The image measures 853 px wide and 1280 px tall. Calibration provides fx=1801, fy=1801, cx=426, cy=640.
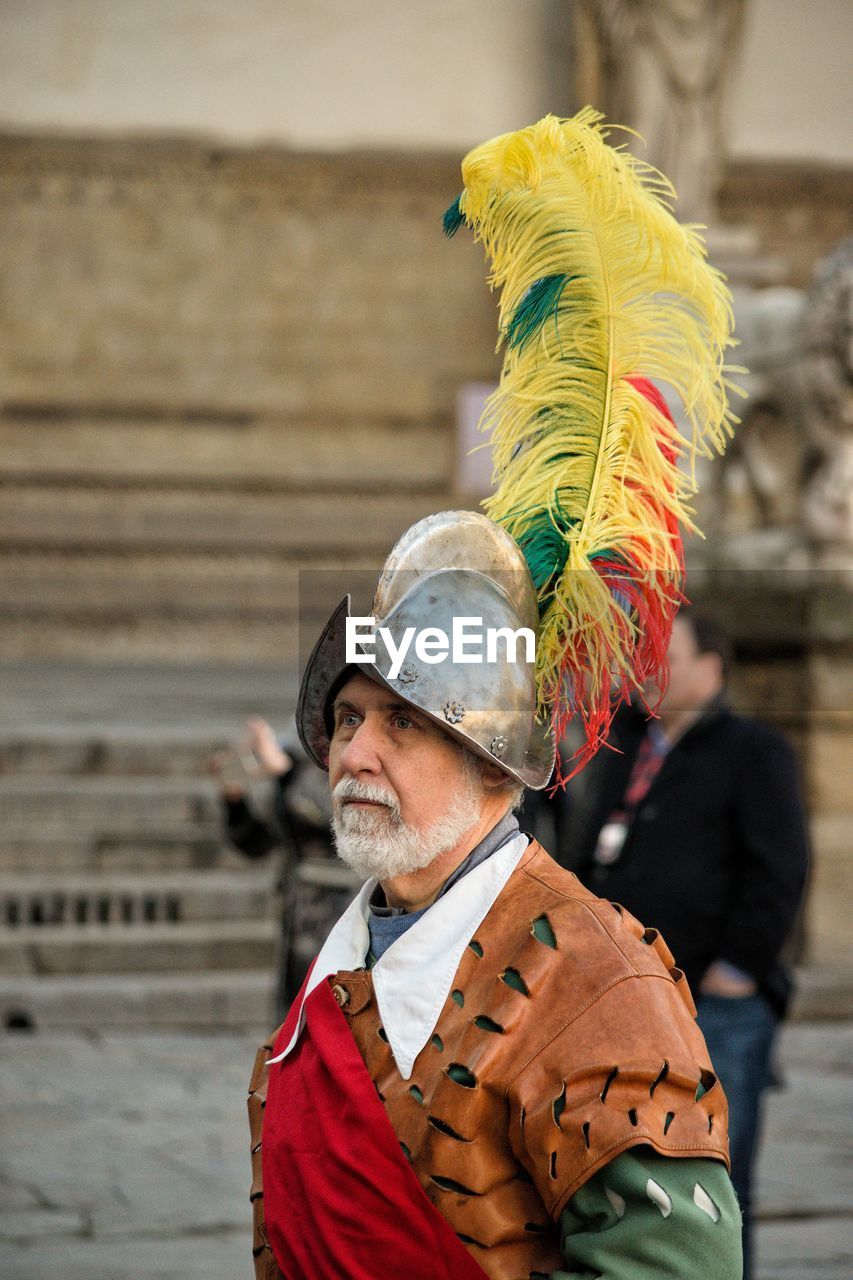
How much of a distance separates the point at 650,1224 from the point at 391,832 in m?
0.55

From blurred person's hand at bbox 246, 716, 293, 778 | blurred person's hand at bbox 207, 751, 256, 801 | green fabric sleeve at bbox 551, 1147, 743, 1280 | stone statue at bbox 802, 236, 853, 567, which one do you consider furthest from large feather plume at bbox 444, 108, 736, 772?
stone statue at bbox 802, 236, 853, 567

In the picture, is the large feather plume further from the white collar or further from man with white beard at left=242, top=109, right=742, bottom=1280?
the white collar

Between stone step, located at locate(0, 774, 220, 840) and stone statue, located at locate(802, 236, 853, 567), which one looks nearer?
stone statue, located at locate(802, 236, 853, 567)

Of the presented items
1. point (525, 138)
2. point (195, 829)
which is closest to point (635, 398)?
point (525, 138)

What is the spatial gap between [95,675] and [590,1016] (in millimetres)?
11217

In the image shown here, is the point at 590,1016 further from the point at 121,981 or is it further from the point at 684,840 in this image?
the point at 121,981

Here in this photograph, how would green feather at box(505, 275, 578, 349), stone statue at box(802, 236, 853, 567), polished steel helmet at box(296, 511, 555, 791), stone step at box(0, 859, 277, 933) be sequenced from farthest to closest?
stone statue at box(802, 236, 853, 567) → stone step at box(0, 859, 277, 933) → green feather at box(505, 275, 578, 349) → polished steel helmet at box(296, 511, 555, 791)

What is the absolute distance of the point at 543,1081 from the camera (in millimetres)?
1902

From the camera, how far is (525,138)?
7.78 ft

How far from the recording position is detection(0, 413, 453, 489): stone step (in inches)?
595

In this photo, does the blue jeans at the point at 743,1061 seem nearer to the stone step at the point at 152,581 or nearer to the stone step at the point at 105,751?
the stone step at the point at 105,751

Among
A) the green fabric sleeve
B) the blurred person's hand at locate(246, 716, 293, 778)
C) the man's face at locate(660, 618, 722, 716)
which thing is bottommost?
the blurred person's hand at locate(246, 716, 293, 778)

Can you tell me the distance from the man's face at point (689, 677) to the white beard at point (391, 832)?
7.01 ft

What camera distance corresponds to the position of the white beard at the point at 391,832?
214cm
